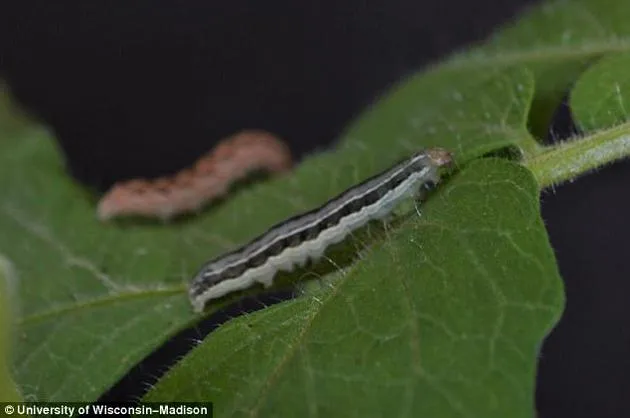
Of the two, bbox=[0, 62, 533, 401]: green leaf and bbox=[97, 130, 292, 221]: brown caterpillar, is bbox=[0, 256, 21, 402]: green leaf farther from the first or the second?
bbox=[97, 130, 292, 221]: brown caterpillar

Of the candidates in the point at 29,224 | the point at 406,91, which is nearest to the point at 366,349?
the point at 29,224

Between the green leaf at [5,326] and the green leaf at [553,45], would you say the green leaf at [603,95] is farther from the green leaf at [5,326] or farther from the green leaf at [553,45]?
the green leaf at [5,326]

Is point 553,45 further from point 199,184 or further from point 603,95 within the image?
point 199,184

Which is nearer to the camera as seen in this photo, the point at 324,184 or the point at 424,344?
the point at 424,344

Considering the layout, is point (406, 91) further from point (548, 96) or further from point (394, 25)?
point (394, 25)

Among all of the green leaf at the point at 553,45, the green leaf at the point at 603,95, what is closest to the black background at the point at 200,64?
the green leaf at the point at 553,45

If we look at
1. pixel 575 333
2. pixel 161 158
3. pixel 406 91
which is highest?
pixel 161 158

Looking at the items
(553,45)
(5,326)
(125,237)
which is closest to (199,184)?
(125,237)
